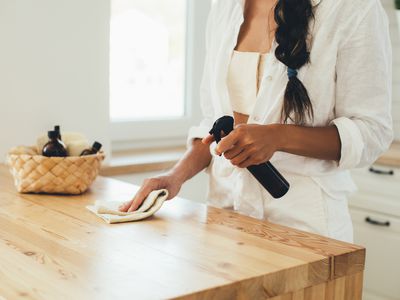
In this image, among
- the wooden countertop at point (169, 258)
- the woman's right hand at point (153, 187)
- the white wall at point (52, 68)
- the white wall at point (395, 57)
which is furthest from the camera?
the white wall at point (395, 57)

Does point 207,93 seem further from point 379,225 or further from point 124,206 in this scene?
point 379,225

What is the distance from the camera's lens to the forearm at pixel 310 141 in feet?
4.59

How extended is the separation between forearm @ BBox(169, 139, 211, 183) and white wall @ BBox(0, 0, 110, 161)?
0.76 m

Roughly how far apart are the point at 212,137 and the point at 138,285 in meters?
0.45

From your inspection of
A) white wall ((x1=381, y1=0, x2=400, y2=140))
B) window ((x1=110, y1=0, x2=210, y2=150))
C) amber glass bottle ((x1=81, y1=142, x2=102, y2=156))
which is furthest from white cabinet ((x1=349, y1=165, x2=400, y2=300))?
amber glass bottle ((x1=81, y1=142, x2=102, y2=156))

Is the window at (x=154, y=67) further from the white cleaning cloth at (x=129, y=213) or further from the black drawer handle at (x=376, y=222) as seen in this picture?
the white cleaning cloth at (x=129, y=213)

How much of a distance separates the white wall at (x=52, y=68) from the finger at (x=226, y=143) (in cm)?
115

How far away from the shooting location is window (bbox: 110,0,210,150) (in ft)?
8.95

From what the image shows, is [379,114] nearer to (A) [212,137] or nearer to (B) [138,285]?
(A) [212,137]

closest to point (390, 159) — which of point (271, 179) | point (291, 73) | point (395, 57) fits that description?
point (395, 57)

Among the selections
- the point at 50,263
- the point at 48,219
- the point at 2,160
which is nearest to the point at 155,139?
the point at 2,160

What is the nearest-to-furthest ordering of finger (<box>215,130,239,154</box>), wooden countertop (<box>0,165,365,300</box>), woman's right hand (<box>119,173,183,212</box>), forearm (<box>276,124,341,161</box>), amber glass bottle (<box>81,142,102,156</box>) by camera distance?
1. wooden countertop (<box>0,165,365,300</box>)
2. finger (<box>215,130,239,154</box>)
3. forearm (<box>276,124,341,161</box>)
4. woman's right hand (<box>119,173,183,212</box>)
5. amber glass bottle (<box>81,142,102,156</box>)

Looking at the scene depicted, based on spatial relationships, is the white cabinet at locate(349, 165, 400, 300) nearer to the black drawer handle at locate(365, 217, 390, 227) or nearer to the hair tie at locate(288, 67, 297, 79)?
→ the black drawer handle at locate(365, 217, 390, 227)

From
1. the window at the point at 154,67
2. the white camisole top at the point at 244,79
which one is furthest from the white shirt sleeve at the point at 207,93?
the window at the point at 154,67
